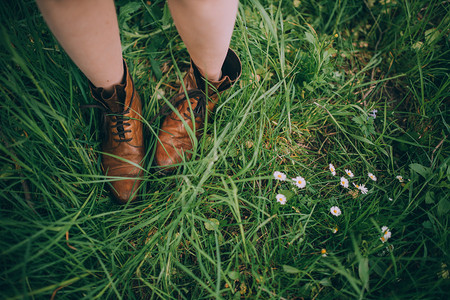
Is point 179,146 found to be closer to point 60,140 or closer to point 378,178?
point 60,140

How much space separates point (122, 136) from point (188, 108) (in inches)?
13.8

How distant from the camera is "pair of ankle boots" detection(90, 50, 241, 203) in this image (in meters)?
1.11

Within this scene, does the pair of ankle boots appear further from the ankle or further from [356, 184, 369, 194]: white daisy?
[356, 184, 369, 194]: white daisy

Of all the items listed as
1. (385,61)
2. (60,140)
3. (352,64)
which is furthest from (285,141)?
(60,140)

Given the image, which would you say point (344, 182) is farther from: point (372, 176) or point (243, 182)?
point (243, 182)

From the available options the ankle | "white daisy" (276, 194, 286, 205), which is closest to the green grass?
"white daisy" (276, 194, 286, 205)

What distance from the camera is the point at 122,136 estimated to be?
45.4 inches

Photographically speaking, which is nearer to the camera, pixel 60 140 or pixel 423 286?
pixel 423 286

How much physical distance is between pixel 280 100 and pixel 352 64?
62 cm

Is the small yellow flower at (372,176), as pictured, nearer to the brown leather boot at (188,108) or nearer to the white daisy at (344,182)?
the white daisy at (344,182)

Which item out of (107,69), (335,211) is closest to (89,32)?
(107,69)

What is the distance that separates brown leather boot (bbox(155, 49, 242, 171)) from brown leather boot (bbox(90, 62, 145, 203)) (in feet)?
0.40

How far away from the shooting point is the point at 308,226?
1.08 meters

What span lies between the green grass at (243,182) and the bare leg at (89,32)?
0.61 feet
